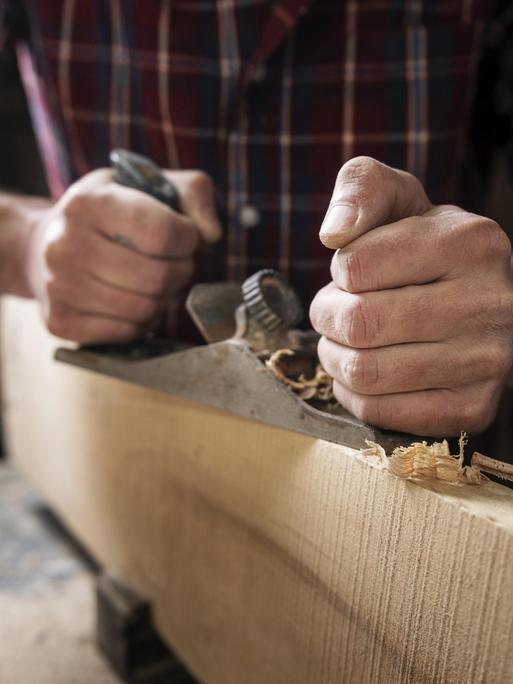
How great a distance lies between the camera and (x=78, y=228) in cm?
85

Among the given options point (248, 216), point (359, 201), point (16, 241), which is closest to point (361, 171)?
point (359, 201)

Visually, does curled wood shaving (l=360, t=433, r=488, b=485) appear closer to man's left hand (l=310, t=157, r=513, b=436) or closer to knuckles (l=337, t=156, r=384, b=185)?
man's left hand (l=310, t=157, r=513, b=436)

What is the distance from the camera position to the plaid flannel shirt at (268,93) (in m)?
1.01

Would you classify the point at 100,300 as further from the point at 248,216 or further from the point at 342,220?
the point at 342,220

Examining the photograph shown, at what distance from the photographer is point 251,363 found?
2.17ft

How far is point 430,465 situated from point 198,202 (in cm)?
52

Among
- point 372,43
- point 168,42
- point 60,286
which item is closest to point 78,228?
point 60,286

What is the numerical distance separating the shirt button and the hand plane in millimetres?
257

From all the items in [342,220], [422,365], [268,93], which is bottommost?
[422,365]

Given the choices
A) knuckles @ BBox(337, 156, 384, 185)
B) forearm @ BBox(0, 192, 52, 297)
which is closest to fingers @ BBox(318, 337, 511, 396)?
knuckles @ BBox(337, 156, 384, 185)

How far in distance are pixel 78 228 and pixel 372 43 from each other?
54cm

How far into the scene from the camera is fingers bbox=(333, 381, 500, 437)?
0.54m

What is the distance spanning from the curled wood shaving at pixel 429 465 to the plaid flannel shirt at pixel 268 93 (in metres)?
0.50

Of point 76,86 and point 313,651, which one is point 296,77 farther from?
point 313,651
